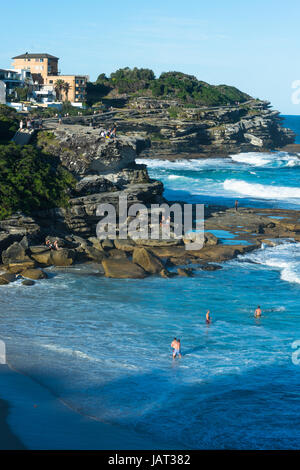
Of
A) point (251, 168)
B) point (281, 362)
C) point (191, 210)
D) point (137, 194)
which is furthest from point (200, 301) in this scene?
point (251, 168)

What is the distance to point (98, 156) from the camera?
4075 cm

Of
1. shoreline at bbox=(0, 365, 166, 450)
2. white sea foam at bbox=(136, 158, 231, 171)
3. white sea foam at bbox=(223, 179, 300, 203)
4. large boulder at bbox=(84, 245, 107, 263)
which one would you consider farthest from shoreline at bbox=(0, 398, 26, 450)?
white sea foam at bbox=(136, 158, 231, 171)

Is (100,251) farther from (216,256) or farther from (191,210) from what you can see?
(191,210)

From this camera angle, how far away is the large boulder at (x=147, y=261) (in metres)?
31.2

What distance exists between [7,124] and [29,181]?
8868 millimetres

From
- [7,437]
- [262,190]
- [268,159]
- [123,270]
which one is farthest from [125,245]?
[268,159]

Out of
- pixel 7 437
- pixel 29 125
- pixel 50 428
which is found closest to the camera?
pixel 7 437

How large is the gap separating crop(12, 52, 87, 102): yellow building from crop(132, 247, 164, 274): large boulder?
274 ft

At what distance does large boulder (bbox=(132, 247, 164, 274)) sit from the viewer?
102 feet

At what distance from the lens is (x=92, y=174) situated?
136 feet

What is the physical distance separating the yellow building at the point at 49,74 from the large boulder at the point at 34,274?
85.1 m

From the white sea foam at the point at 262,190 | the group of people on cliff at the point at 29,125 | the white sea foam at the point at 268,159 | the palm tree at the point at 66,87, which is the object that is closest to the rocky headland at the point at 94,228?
the group of people on cliff at the point at 29,125

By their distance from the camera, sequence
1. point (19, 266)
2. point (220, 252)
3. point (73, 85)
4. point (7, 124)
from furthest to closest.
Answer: point (73, 85) < point (7, 124) < point (220, 252) < point (19, 266)

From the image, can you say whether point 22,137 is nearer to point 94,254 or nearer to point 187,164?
point 94,254
